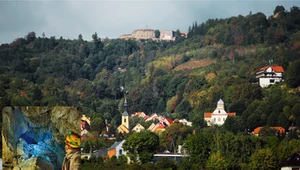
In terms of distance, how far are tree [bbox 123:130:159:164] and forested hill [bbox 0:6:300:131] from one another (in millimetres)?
20197

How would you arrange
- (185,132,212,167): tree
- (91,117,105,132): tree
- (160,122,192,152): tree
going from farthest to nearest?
(91,117,105,132): tree
(160,122,192,152): tree
(185,132,212,167): tree

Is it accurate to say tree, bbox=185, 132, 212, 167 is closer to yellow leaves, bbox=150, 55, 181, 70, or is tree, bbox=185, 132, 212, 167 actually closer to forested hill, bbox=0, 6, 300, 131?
forested hill, bbox=0, 6, 300, 131

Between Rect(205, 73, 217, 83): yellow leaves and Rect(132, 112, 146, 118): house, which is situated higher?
Rect(205, 73, 217, 83): yellow leaves

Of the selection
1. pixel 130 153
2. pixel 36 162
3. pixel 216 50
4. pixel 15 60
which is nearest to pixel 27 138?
pixel 36 162

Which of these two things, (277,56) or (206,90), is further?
(277,56)

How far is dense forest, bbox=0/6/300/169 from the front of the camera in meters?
80.1

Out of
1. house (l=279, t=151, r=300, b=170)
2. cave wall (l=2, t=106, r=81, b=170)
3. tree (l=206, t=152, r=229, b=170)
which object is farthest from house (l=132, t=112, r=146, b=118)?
cave wall (l=2, t=106, r=81, b=170)

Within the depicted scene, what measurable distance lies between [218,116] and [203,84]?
76.8ft

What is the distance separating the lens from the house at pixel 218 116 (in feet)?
365

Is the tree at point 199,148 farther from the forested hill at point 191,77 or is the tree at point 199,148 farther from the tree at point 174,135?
the forested hill at point 191,77

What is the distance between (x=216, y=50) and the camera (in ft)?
554

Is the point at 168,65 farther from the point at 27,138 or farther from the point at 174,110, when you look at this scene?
the point at 27,138

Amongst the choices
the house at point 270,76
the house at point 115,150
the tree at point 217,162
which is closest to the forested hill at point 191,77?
the house at point 270,76

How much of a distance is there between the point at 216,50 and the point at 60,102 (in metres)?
52.3
